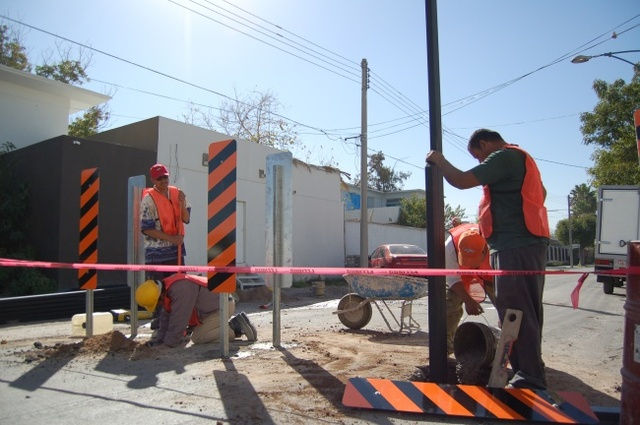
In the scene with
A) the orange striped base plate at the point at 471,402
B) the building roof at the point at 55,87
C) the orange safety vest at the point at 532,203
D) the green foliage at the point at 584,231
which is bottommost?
the orange striped base plate at the point at 471,402

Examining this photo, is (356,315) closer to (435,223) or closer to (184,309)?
(184,309)

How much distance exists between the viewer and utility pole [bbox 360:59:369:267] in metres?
19.2

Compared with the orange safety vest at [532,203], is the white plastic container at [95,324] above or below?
below

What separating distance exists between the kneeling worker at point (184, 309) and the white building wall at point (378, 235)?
18.8 metres

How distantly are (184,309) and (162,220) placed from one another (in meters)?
1.04

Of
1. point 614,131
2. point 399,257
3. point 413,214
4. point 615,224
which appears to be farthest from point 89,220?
point 413,214

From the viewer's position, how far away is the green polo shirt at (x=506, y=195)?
11.1ft

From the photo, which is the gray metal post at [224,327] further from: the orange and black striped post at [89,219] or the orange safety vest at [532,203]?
the orange safety vest at [532,203]

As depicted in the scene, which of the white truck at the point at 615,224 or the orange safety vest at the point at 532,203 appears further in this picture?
the white truck at the point at 615,224

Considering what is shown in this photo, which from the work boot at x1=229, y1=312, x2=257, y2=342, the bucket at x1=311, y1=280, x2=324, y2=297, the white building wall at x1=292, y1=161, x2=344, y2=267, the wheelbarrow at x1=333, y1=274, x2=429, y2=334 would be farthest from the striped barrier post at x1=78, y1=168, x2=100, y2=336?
the white building wall at x1=292, y1=161, x2=344, y2=267

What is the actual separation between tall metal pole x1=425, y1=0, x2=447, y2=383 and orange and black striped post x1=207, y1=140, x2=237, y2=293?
2.09 meters

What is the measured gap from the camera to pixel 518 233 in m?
3.42

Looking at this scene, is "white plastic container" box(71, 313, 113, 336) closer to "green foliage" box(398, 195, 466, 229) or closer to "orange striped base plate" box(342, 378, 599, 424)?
"orange striped base plate" box(342, 378, 599, 424)

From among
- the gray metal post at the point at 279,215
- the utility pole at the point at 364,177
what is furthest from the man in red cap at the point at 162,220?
the utility pole at the point at 364,177
